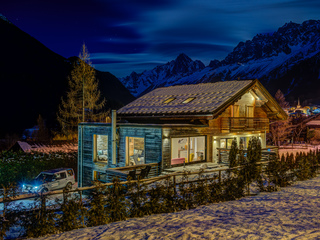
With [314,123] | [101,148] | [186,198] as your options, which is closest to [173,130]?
[101,148]

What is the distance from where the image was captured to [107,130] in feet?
71.9

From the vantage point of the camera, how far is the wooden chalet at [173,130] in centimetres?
1911

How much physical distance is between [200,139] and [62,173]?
1167 centimetres

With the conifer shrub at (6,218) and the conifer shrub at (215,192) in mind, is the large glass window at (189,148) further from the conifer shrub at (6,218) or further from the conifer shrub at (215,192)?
the conifer shrub at (6,218)

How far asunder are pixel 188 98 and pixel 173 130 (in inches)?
239

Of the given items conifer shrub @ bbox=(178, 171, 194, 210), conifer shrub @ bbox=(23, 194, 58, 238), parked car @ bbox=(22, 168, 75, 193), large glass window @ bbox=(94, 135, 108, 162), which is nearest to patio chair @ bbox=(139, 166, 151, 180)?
conifer shrub @ bbox=(178, 171, 194, 210)

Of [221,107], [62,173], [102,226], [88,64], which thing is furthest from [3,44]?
[102,226]

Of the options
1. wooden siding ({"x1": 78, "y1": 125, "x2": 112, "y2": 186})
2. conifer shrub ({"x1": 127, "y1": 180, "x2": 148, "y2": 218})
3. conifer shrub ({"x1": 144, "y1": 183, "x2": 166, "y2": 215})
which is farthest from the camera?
wooden siding ({"x1": 78, "y1": 125, "x2": 112, "y2": 186})

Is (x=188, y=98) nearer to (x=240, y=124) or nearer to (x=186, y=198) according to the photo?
(x=240, y=124)

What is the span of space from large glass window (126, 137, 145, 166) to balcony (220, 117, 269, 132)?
22.5 feet

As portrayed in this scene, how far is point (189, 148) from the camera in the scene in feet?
68.5

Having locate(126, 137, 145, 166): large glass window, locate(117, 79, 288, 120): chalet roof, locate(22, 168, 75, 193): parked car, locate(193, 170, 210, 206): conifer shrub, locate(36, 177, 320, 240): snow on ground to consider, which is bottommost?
locate(22, 168, 75, 193): parked car

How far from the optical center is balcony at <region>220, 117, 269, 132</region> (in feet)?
74.7

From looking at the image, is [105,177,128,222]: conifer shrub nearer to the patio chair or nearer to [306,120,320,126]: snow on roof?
the patio chair
